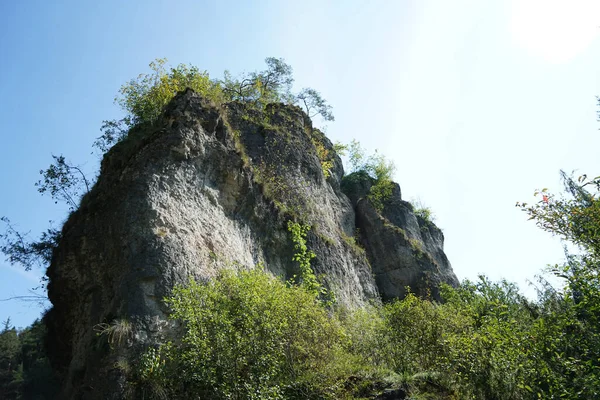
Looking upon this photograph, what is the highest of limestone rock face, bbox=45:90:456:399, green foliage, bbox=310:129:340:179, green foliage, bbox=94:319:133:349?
green foliage, bbox=310:129:340:179

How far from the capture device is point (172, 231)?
12367 millimetres

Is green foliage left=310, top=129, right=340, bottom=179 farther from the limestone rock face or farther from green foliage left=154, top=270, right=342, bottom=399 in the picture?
green foliage left=154, top=270, right=342, bottom=399

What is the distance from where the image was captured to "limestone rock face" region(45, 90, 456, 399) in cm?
1091

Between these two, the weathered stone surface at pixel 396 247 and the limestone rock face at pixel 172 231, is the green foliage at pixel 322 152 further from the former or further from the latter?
the limestone rock face at pixel 172 231

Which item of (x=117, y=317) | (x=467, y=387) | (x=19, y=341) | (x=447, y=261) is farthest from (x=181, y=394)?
(x=19, y=341)

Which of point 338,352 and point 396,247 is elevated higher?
point 396,247

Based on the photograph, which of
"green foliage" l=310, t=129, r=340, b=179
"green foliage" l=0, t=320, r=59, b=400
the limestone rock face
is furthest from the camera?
"green foliage" l=0, t=320, r=59, b=400

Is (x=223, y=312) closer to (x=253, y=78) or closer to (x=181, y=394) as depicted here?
(x=181, y=394)

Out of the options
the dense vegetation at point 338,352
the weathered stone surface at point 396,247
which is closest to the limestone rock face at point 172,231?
the dense vegetation at point 338,352

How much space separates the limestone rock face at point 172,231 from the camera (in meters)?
10.9

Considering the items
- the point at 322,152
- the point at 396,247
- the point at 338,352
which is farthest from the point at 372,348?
the point at 322,152

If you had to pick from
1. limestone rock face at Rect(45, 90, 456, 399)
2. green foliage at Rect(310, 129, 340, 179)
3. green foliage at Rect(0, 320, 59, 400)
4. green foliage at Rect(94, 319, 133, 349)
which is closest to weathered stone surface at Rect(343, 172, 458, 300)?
green foliage at Rect(310, 129, 340, 179)

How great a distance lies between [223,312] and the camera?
9438mm

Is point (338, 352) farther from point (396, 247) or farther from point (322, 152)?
point (322, 152)
